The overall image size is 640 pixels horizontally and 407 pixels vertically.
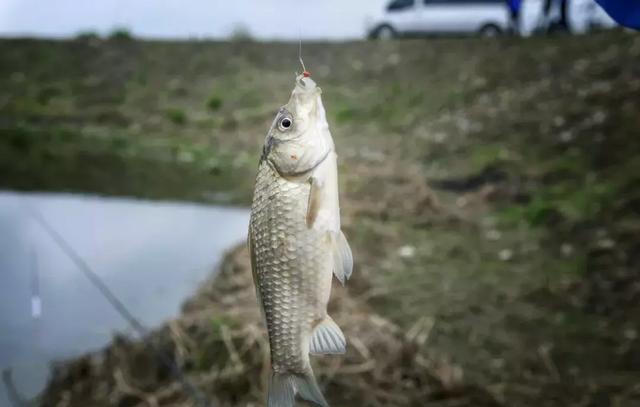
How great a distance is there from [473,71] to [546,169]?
3629 millimetres

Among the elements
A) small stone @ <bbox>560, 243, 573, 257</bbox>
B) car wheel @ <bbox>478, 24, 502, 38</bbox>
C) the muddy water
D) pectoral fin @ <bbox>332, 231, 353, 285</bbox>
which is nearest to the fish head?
pectoral fin @ <bbox>332, 231, 353, 285</bbox>

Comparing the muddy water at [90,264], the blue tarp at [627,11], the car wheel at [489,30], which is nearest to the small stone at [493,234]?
the muddy water at [90,264]

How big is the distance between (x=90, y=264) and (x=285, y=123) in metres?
4.24

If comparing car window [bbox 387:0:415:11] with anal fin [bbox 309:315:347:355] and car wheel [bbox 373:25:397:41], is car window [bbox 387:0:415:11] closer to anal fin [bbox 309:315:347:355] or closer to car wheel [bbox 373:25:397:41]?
car wheel [bbox 373:25:397:41]

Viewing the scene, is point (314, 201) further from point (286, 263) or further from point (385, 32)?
point (385, 32)

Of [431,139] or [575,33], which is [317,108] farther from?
[575,33]

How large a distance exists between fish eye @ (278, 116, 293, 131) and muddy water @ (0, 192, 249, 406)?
265cm

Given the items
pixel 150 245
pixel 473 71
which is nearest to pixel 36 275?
pixel 150 245

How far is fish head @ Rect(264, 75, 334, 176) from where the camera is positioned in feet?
4.39

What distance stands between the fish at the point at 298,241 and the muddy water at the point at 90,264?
2.52 m

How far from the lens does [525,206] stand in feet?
21.6

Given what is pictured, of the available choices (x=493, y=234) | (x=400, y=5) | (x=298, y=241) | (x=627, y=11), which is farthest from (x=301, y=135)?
(x=400, y=5)

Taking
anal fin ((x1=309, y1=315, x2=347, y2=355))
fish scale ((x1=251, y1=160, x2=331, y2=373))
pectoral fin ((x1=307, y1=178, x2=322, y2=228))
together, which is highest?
pectoral fin ((x1=307, y1=178, x2=322, y2=228))

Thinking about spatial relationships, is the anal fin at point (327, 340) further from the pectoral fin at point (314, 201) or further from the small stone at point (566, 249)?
the small stone at point (566, 249)
